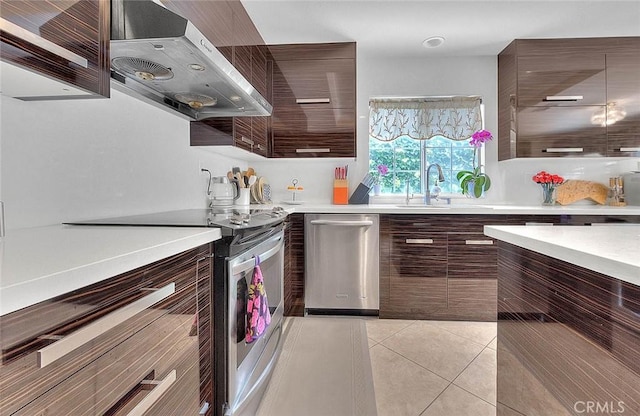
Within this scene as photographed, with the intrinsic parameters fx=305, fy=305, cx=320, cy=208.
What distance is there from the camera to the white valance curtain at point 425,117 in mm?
3135

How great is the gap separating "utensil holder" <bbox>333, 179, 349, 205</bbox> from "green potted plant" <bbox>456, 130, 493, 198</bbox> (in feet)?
3.76

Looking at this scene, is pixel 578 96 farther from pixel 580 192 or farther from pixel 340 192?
pixel 340 192

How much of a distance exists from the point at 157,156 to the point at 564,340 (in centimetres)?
193

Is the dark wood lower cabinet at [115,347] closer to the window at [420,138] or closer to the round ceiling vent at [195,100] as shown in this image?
the round ceiling vent at [195,100]

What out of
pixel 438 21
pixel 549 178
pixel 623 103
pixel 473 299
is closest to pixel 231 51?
pixel 438 21

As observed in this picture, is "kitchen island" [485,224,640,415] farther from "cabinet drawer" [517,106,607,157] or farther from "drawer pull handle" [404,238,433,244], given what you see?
"cabinet drawer" [517,106,607,157]

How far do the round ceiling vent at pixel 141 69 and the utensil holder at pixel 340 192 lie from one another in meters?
1.89

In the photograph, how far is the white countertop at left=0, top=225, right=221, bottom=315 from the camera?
46cm

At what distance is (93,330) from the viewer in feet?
1.89

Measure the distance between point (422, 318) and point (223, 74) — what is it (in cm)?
231

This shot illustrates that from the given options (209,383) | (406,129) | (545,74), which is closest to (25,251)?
(209,383)

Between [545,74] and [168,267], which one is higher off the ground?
[545,74]

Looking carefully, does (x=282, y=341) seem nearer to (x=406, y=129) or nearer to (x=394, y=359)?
A: (x=394, y=359)

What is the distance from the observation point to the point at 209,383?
3.67 feet
